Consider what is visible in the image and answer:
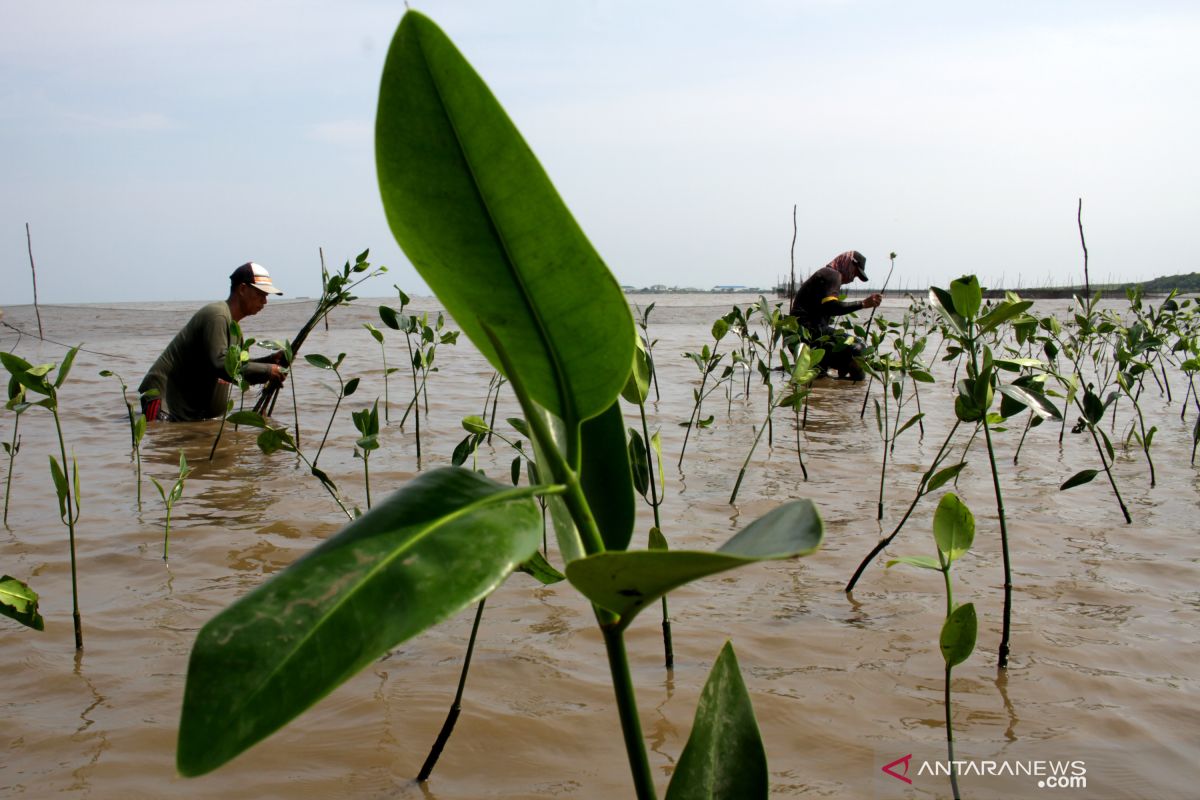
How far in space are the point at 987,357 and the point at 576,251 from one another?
167 centimetres

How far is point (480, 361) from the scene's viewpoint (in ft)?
33.2

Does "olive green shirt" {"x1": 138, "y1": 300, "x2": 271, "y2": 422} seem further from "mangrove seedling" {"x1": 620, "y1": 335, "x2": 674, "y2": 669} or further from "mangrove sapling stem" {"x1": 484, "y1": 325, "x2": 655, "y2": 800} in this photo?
"mangrove sapling stem" {"x1": 484, "y1": 325, "x2": 655, "y2": 800}

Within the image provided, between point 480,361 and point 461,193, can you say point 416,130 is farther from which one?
point 480,361

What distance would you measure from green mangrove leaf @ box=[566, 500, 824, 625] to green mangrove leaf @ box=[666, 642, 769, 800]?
0.22 m

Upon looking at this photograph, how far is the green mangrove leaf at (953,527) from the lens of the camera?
4.59 feet

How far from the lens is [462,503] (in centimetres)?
59

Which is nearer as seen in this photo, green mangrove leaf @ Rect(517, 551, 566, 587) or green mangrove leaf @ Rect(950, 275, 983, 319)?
green mangrove leaf @ Rect(517, 551, 566, 587)

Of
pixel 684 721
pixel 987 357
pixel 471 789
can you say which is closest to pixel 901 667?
pixel 684 721

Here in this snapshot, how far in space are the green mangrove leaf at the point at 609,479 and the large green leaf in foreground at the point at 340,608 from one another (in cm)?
20

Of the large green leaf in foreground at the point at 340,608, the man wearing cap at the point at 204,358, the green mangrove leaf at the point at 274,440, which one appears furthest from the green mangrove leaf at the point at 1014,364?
the man wearing cap at the point at 204,358

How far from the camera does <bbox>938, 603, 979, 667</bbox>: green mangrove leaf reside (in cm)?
133

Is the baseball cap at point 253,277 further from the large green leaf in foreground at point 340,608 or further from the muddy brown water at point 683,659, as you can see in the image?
the large green leaf in foreground at point 340,608

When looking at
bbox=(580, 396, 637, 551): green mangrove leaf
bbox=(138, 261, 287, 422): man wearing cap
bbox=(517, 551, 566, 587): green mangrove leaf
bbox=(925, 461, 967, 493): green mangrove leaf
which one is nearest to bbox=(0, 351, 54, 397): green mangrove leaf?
bbox=(517, 551, 566, 587): green mangrove leaf

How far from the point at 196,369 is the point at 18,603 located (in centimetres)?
495
